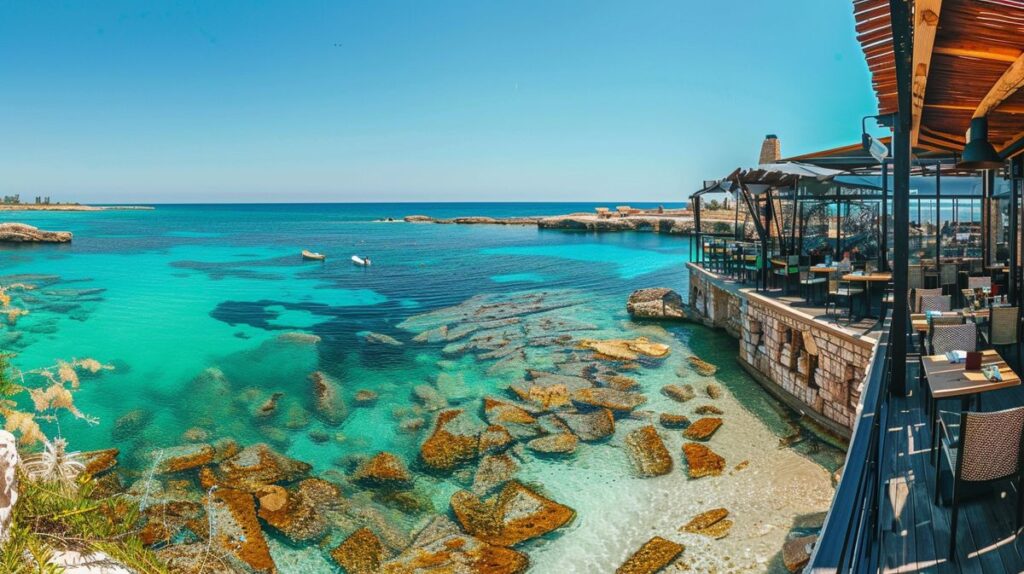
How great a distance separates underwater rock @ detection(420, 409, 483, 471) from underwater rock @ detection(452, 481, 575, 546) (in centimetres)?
105

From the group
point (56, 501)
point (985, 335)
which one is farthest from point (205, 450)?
point (985, 335)

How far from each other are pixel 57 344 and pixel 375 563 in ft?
57.4

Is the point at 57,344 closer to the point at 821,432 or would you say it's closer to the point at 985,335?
the point at 821,432

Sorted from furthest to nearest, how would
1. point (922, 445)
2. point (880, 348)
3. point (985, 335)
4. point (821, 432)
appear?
point (821, 432)
point (985, 335)
point (880, 348)
point (922, 445)

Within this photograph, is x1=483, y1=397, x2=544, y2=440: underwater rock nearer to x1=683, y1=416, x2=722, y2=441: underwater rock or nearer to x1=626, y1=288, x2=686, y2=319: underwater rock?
x1=683, y1=416, x2=722, y2=441: underwater rock

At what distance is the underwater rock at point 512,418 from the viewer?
417 inches

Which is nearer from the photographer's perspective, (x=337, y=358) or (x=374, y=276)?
(x=337, y=358)

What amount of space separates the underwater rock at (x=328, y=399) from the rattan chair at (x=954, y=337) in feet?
32.7

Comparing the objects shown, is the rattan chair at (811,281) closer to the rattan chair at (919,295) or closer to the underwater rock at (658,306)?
the rattan chair at (919,295)

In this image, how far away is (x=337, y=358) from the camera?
16219 millimetres

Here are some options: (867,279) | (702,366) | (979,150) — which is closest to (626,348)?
(702,366)

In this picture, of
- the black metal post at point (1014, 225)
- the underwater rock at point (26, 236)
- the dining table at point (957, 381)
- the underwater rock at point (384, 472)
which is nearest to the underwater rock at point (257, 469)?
the underwater rock at point (384, 472)

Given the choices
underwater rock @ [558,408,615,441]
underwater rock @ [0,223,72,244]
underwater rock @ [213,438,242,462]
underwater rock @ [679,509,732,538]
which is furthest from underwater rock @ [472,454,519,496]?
underwater rock @ [0,223,72,244]

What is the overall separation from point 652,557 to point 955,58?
5903mm
